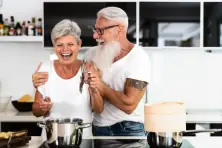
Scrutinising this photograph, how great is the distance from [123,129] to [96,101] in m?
0.22

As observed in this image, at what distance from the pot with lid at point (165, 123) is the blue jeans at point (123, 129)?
0.49 m

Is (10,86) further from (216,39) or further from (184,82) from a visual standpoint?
(216,39)

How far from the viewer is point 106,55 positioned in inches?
90.2

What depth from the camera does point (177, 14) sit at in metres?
3.67

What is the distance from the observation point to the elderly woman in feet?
7.03

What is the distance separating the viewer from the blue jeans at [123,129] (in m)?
2.22

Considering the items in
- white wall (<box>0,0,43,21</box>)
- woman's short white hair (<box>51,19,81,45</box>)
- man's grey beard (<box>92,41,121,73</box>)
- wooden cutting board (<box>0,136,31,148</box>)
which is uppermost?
white wall (<box>0,0,43,21</box>)

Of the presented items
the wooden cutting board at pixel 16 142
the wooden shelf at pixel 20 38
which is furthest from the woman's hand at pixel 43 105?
the wooden shelf at pixel 20 38

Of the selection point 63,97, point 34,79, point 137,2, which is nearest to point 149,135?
point 63,97

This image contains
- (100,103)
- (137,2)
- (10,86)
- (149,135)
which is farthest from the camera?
(10,86)

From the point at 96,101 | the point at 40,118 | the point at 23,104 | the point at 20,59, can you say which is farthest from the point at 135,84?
the point at 20,59

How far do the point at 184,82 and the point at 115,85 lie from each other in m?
1.98

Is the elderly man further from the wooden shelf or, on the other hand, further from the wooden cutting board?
the wooden shelf

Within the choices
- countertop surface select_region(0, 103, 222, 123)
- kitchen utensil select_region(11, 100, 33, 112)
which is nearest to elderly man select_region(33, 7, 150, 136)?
countertop surface select_region(0, 103, 222, 123)
